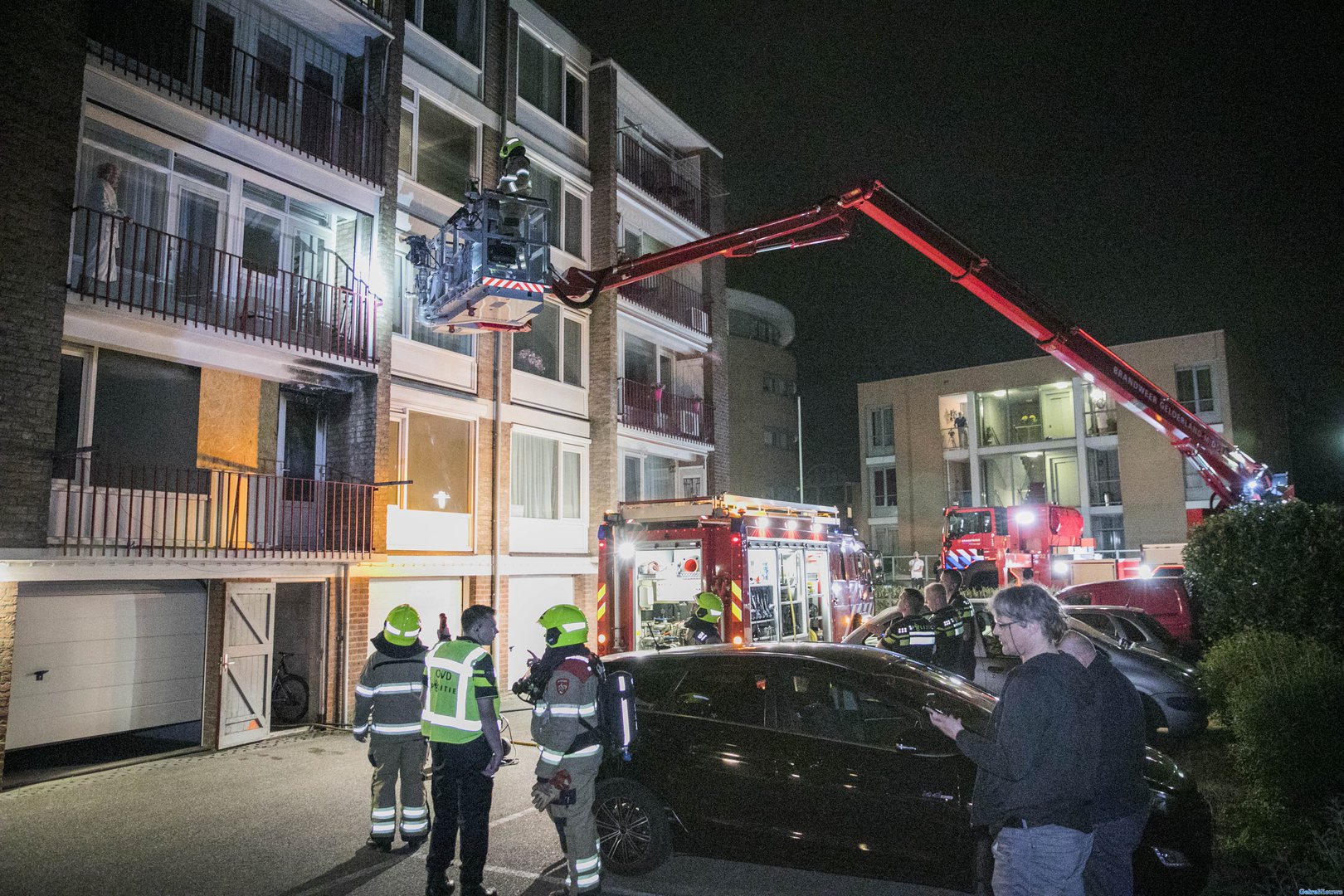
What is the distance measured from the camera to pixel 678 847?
5883mm

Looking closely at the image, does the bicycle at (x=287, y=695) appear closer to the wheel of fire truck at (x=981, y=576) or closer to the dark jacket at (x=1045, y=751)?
the dark jacket at (x=1045, y=751)

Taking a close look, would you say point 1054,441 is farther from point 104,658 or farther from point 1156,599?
point 104,658

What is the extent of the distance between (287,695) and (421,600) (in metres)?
2.40

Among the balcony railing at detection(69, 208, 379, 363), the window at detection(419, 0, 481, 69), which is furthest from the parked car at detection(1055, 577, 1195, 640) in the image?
the window at detection(419, 0, 481, 69)

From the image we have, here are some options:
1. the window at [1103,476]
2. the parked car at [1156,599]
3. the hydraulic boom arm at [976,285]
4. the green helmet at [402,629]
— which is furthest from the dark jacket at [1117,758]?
the window at [1103,476]

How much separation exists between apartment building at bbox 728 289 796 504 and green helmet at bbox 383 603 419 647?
1158 inches

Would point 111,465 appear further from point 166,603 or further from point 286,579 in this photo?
point 286,579

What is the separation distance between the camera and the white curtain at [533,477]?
53.7 ft

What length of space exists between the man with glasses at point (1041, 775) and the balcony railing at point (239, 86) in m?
11.3

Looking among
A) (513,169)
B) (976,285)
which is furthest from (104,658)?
(976,285)

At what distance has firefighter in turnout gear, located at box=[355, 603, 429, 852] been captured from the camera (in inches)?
259

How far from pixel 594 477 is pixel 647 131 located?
29.3 ft

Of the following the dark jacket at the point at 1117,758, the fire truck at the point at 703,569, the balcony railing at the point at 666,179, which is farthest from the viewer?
the balcony railing at the point at 666,179

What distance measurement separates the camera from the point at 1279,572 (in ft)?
31.0
